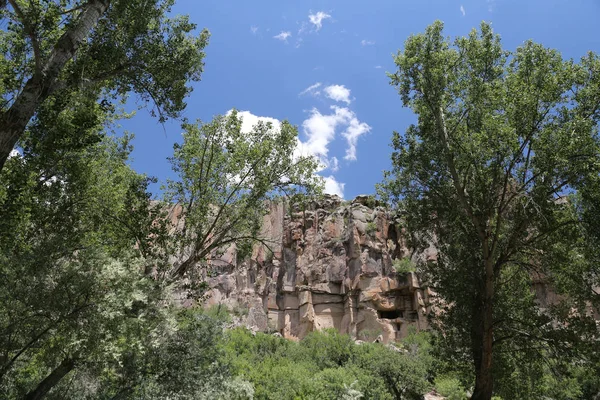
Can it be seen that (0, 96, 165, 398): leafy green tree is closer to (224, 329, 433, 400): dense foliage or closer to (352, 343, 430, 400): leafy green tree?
(224, 329, 433, 400): dense foliage

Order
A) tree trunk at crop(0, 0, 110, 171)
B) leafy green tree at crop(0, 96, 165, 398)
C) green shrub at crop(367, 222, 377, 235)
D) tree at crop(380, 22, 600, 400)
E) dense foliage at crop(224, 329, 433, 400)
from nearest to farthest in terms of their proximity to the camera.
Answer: tree trunk at crop(0, 0, 110, 171), leafy green tree at crop(0, 96, 165, 398), tree at crop(380, 22, 600, 400), dense foliage at crop(224, 329, 433, 400), green shrub at crop(367, 222, 377, 235)

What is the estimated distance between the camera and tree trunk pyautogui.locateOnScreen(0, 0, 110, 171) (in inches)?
272

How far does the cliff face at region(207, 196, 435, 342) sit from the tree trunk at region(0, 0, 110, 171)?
4176 centimetres

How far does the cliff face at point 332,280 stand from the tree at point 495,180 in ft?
110

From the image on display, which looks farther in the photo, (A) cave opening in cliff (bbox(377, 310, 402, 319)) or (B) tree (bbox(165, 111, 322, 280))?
(A) cave opening in cliff (bbox(377, 310, 402, 319))

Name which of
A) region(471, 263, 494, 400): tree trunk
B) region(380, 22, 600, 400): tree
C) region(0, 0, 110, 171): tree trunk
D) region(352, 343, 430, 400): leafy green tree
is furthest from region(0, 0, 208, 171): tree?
region(352, 343, 430, 400): leafy green tree

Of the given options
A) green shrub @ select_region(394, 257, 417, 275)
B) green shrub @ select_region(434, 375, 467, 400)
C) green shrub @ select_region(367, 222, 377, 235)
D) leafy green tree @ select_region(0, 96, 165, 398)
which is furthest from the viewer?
green shrub @ select_region(367, 222, 377, 235)

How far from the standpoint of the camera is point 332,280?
5731 centimetres

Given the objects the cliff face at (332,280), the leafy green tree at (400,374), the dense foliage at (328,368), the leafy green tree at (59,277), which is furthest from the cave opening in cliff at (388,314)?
the leafy green tree at (59,277)

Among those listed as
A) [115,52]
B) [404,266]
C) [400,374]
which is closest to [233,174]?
[115,52]

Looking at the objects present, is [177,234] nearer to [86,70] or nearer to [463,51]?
[86,70]

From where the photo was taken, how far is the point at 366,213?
196ft

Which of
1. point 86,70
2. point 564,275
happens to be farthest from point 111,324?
point 564,275

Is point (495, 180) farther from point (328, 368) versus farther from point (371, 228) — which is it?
point (371, 228)
